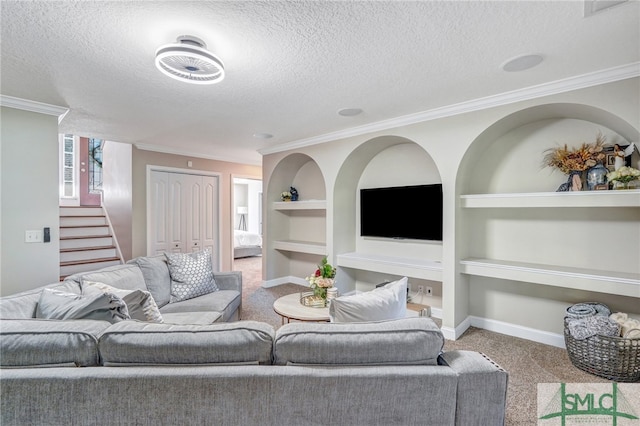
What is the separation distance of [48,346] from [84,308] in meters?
0.33

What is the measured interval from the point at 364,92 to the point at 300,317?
2.00 metres

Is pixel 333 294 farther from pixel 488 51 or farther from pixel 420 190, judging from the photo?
pixel 488 51

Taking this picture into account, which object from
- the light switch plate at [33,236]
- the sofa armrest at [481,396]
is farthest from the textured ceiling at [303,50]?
the sofa armrest at [481,396]

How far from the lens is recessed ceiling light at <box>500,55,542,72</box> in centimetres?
203

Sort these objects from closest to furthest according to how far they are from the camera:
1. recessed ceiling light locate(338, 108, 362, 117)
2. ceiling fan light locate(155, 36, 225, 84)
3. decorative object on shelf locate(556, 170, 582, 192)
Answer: ceiling fan light locate(155, 36, 225, 84) → decorative object on shelf locate(556, 170, 582, 192) → recessed ceiling light locate(338, 108, 362, 117)

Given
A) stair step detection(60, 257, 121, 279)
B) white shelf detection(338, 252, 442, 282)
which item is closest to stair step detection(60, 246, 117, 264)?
stair step detection(60, 257, 121, 279)

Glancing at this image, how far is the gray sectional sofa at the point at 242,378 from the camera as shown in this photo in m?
1.10

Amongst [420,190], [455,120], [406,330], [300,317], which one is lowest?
[300,317]

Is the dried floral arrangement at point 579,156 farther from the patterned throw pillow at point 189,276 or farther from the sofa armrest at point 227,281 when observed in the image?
the patterned throw pillow at point 189,276

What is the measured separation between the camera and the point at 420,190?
3.60 meters

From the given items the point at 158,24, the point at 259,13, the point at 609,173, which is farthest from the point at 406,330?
the point at 609,173

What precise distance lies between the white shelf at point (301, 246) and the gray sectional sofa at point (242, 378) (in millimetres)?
3172

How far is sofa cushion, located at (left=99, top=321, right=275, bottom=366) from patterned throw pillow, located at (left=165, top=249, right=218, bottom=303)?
1.83 meters

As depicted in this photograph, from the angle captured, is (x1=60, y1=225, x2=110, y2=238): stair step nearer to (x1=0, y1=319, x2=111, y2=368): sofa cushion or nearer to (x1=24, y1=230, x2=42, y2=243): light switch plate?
(x1=24, y1=230, x2=42, y2=243): light switch plate
